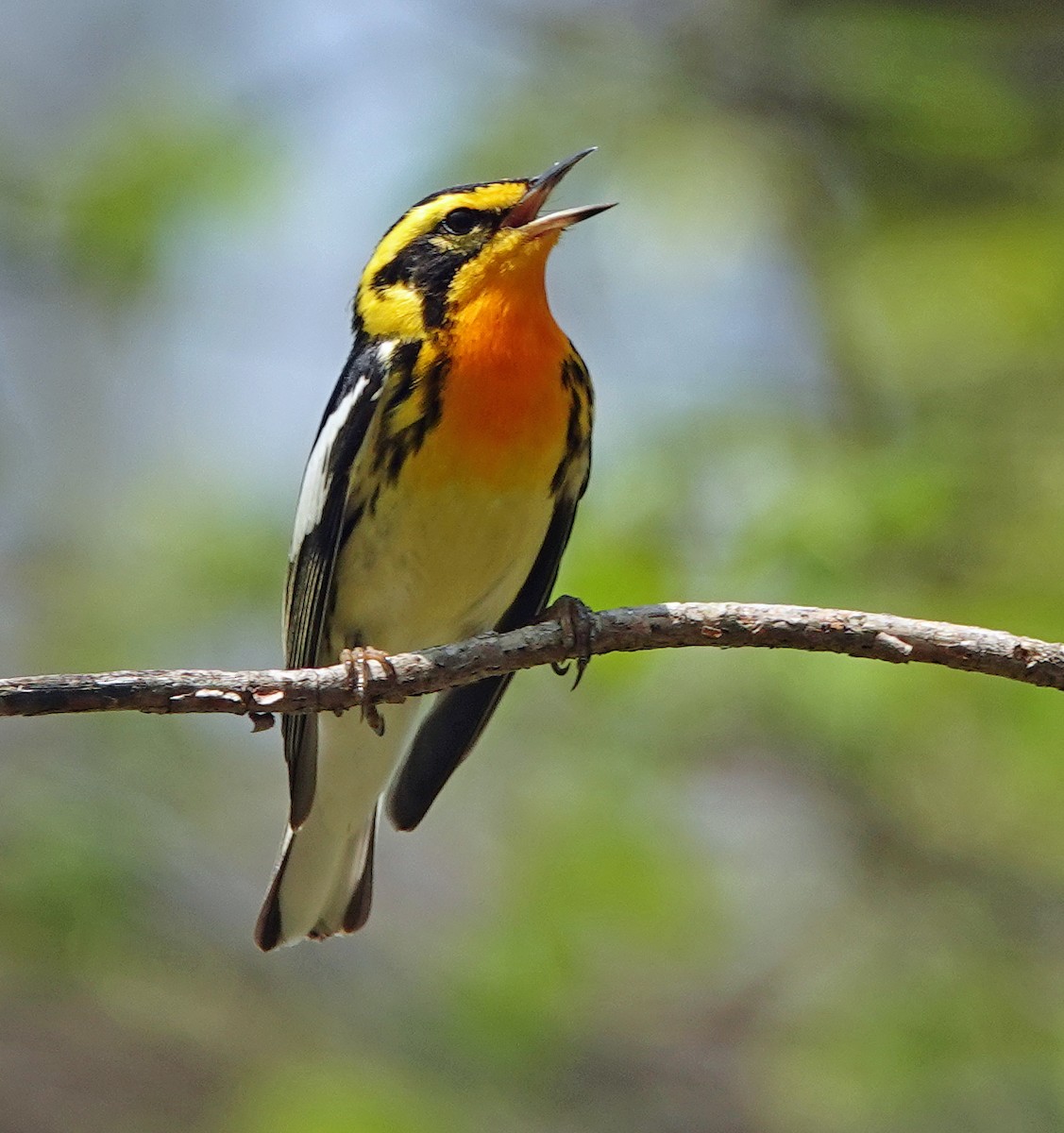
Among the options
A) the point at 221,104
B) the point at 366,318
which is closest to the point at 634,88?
the point at 221,104

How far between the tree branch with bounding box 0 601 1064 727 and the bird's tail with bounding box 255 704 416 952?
1.37 metres

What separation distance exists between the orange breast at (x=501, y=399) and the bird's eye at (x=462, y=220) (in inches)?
12.2

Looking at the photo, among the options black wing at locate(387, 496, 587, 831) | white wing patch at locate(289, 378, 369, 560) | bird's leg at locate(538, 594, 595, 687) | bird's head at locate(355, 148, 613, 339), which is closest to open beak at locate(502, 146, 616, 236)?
bird's head at locate(355, 148, 613, 339)

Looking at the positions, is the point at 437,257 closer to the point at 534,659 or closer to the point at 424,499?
the point at 424,499

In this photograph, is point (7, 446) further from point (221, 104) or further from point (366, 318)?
point (366, 318)

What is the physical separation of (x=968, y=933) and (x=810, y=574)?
6.76 feet

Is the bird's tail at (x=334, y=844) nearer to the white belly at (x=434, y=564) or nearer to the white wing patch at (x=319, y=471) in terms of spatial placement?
the white belly at (x=434, y=564)

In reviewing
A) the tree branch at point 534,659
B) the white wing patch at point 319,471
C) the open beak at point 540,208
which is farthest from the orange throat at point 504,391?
the tree branch at point 534,659

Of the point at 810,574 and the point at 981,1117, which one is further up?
the point at 810,574

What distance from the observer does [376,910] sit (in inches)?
353

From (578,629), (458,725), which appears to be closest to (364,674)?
(578,629)

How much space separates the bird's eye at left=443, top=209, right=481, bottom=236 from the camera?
4355 millimetres

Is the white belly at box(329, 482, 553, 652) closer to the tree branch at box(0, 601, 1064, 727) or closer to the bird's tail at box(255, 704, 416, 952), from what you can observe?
the bird's tail at box(255, 704, 416, 952)

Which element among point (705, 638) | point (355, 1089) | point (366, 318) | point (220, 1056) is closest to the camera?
point (705, 638)
